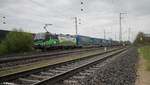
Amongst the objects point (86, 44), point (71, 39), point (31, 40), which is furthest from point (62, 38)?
point (86, 44)

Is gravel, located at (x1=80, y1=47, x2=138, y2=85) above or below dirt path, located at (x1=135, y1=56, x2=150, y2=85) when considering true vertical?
above

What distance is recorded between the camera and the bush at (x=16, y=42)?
59.5 feet

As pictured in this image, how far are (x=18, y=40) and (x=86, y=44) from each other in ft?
64.7

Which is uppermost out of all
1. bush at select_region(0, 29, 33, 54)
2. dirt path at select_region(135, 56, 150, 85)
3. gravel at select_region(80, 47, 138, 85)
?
bush at select_region(0, 29, 33, 54)

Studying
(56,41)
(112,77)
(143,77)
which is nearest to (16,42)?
(56,41)

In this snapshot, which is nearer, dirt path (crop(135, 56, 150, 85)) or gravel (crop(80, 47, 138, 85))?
gravel (crop(80, 47, 138, 85))

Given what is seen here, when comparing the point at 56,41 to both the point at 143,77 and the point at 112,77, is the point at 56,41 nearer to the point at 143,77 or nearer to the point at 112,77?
the point at 112,77

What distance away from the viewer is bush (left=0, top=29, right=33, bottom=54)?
18.1 metres

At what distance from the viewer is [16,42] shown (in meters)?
18.5

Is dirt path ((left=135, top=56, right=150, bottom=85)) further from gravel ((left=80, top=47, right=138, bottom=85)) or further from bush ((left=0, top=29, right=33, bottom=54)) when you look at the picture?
bush ((left=0, top=29, right=33, bottom=54))

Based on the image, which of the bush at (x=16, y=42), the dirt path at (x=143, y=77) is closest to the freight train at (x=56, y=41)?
the bush at (x=16, y=42)

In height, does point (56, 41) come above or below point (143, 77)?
above

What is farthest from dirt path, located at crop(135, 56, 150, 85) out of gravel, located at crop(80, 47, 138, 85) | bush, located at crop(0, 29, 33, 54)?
bush, located at crop(0, 29, 33, 54)

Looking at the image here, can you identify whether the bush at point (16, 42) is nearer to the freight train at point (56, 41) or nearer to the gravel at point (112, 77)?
the freight train at point (56, 41)
